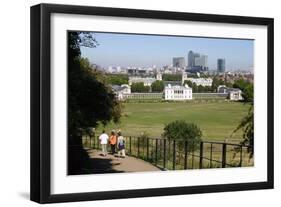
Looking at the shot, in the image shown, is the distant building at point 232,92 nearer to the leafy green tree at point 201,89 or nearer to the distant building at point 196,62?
the leafy green tree at point 201,89

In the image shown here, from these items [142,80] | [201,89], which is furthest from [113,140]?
[201,89]

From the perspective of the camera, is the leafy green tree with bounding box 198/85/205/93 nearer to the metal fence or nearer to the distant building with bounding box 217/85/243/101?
the distant building with bounding box 217/85/243/101

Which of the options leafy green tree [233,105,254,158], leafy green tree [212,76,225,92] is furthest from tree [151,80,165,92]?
leafy green tree [233,105,254,158]

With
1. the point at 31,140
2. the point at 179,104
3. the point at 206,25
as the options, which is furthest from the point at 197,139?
the point at 31,140

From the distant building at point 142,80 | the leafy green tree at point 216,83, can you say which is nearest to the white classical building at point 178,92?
the distant building at point 142,80

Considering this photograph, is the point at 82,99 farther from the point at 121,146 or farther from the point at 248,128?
the point at 248,128

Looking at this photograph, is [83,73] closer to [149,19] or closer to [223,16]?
[149,19]

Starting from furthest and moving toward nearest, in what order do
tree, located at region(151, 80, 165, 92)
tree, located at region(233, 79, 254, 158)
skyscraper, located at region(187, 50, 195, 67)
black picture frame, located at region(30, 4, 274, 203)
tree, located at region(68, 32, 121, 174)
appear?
tree, located at region(233, 79, 254, 158), skyscraper, located at region(187, 50, 195, 67), tree, located at region(151, 80, 165, 92), tree, located at region(68, 32, 121, 174), black picture frame, located at region(30, 4, 274, 203)
